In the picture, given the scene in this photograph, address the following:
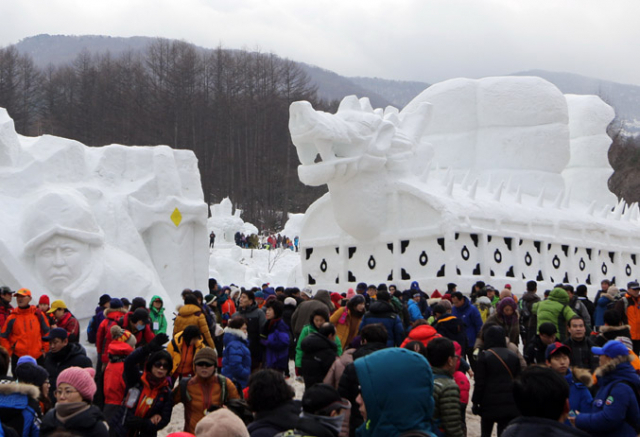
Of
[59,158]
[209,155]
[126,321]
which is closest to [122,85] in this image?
[209,155]

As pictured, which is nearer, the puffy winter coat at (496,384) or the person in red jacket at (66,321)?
the puffy winter coat at (496,384)

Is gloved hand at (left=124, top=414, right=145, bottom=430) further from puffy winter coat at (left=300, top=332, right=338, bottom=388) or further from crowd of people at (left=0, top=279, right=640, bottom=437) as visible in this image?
puffy winter coat at (left=300, top=332, right=338, bottom=388)

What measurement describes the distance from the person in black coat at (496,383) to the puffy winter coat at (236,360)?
2.25 metres

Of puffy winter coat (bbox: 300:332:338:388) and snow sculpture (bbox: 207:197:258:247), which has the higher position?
puffy winter coat (bbox: 300:332:338:388)

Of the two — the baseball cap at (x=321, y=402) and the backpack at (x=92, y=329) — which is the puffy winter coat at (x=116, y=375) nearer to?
the baseball cap at (x=321, y=402)

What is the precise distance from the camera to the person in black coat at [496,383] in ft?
22.4

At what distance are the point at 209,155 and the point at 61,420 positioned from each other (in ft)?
161

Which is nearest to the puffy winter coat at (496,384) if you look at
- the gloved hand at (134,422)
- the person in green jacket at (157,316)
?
the gloved hand at (134,422)

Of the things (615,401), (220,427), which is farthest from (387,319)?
(220,427)

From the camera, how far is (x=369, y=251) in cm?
2127

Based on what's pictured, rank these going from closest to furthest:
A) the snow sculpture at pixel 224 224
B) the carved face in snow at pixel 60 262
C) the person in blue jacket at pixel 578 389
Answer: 1. the person in blue jacket at pixel 578 389
2. the carved face in snow at pixel 60 262
3. the snow sculpture at pixel 224 224

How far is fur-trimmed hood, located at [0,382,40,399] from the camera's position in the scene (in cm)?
529

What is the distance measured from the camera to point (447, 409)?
18.0 ft

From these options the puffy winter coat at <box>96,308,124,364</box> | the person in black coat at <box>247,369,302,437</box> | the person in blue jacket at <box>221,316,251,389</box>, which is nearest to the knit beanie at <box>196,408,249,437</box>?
the person in black coat at <box>247,369,302,437</box>
